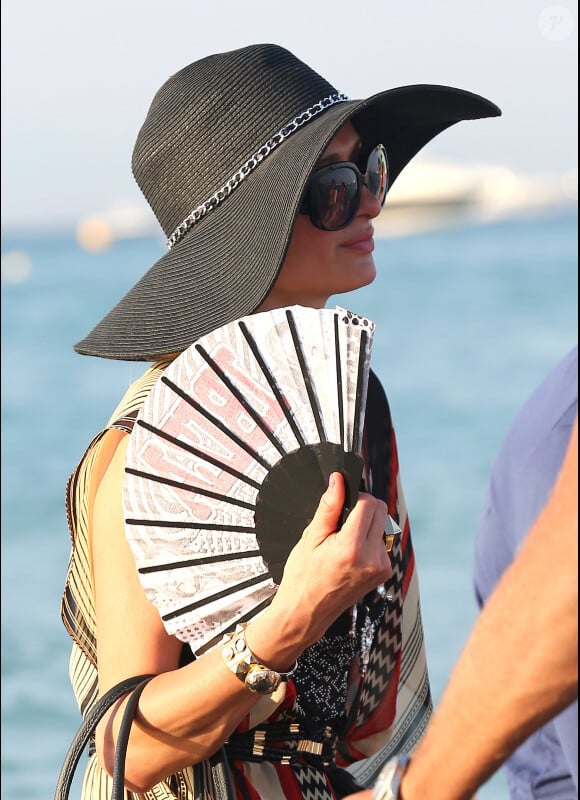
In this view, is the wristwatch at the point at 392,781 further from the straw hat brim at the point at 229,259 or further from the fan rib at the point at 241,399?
the straw hat brim at the point at 229,259

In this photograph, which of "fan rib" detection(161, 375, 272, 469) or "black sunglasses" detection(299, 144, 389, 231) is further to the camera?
"black sunglasses" detection(299, 144, 389, 231)

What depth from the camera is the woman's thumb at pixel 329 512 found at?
1.79m

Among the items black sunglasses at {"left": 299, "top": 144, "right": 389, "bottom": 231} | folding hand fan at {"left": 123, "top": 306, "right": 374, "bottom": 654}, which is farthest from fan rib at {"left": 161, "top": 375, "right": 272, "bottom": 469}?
black sunglasses at {"left": 299, "top": 144, "right": 389, "bottom": 231}

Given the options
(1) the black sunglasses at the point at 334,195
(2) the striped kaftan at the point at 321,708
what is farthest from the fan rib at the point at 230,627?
(1) the black sunglasses at the point at 334,195

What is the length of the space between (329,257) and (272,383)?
493mm

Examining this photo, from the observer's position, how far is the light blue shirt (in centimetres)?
148

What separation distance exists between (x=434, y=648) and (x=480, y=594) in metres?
5.79

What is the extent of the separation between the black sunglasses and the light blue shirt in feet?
2.42

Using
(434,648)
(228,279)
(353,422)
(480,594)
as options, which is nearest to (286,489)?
(353,422)

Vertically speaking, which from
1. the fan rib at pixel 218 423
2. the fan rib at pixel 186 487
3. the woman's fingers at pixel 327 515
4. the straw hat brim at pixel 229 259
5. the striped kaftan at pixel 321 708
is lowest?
the striped kaftan at pixel 321 708

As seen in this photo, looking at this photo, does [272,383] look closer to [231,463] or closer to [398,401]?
[231,463]

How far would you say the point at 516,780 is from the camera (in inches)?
75.0

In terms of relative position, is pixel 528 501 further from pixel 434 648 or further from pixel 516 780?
pixel 434 648

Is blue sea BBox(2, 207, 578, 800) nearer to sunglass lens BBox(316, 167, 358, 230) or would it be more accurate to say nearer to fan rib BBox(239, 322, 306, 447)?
sunglass lens BBox(316, 167, 358, 230)
